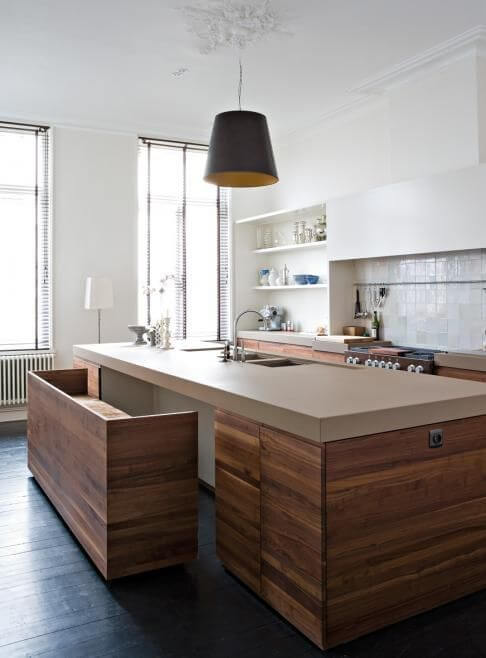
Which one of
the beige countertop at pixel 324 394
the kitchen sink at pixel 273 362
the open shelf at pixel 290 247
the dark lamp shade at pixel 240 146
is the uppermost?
the dark lamp shade at pixel 240 146

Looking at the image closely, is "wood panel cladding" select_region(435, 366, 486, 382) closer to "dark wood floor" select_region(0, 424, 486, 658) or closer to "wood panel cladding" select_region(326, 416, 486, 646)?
"wood panel cladding" select_region(326, 416, 486, 646)

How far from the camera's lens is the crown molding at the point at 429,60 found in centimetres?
441

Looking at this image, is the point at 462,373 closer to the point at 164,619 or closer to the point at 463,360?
the point at 463,360

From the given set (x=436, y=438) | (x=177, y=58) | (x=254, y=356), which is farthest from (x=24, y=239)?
(x=436, y=438)

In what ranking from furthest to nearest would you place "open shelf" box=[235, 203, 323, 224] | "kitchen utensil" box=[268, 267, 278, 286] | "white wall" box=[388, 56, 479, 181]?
"kitchen utensil" box=[268, 267, 278, 286] → "open shelf" box=[235, 203, 323, 224] → "white wall" box=[388, 56, 479, 181]

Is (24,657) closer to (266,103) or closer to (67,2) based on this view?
(67,2)

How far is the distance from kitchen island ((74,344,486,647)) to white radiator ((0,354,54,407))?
3931 mm

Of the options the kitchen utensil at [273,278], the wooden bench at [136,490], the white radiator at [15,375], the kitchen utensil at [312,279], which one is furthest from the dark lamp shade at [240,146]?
the kitchen utensil at [273,278]

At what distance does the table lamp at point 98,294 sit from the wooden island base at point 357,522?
3.74 m

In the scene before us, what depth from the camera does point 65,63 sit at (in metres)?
4.88

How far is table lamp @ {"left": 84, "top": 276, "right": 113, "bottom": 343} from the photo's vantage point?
6.00 metres

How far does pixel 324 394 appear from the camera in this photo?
8.04ft

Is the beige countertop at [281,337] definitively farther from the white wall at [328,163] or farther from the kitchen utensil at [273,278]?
the white wall at [328,163]

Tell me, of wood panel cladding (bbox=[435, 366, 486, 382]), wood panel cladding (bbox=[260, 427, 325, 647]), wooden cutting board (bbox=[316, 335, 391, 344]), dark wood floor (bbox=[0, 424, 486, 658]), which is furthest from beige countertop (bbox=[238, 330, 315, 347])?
wood panel cladding (bbox=[260, 427, 325, 647])
